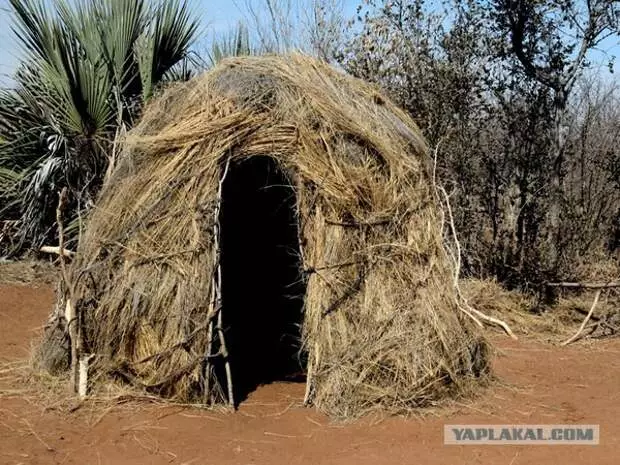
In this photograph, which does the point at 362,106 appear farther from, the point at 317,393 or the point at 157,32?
the point at 157,32

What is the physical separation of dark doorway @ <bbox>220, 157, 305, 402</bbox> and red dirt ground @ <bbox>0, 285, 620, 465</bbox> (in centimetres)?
155

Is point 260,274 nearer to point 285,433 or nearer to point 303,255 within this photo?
point 303,255

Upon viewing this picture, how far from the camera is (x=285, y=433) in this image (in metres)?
5.32

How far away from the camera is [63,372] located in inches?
240

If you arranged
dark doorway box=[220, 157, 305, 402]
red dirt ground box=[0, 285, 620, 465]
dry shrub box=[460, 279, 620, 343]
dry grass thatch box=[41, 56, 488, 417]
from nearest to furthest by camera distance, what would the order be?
1. red dirt ground box=[0, 285, 620, 465]
2. dry grass thatch box=[41, 56, 488, 417]
3. dark doorway box=[220, 157, 305, 402]
4. dry shrub box=[460, 279, 620, 343]

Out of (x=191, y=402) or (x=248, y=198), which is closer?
(x=191, y=402)

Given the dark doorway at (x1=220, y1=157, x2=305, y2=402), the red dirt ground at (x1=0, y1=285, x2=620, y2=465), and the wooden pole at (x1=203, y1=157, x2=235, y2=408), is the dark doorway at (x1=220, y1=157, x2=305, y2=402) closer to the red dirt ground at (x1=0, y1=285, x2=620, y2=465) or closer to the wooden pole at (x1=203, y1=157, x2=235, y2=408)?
the red dirt ground at (x1=0, y1=285, x2=620, y2=465)

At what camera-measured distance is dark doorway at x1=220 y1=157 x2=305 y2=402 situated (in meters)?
7.95

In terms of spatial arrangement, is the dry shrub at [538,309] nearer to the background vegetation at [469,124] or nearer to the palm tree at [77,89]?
the background vegetation at [469,124]

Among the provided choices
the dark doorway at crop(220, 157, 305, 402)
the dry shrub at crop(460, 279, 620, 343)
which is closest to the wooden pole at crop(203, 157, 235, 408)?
the dark doorway at crop(220, 157, 305, 402)

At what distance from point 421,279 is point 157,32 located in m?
4.41

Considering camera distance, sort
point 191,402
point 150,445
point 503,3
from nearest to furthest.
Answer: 1. point 150,445
2. point 191,402
3. point 503,3

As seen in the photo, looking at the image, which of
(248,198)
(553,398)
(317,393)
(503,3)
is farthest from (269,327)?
(503,3)

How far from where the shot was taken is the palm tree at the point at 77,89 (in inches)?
318
